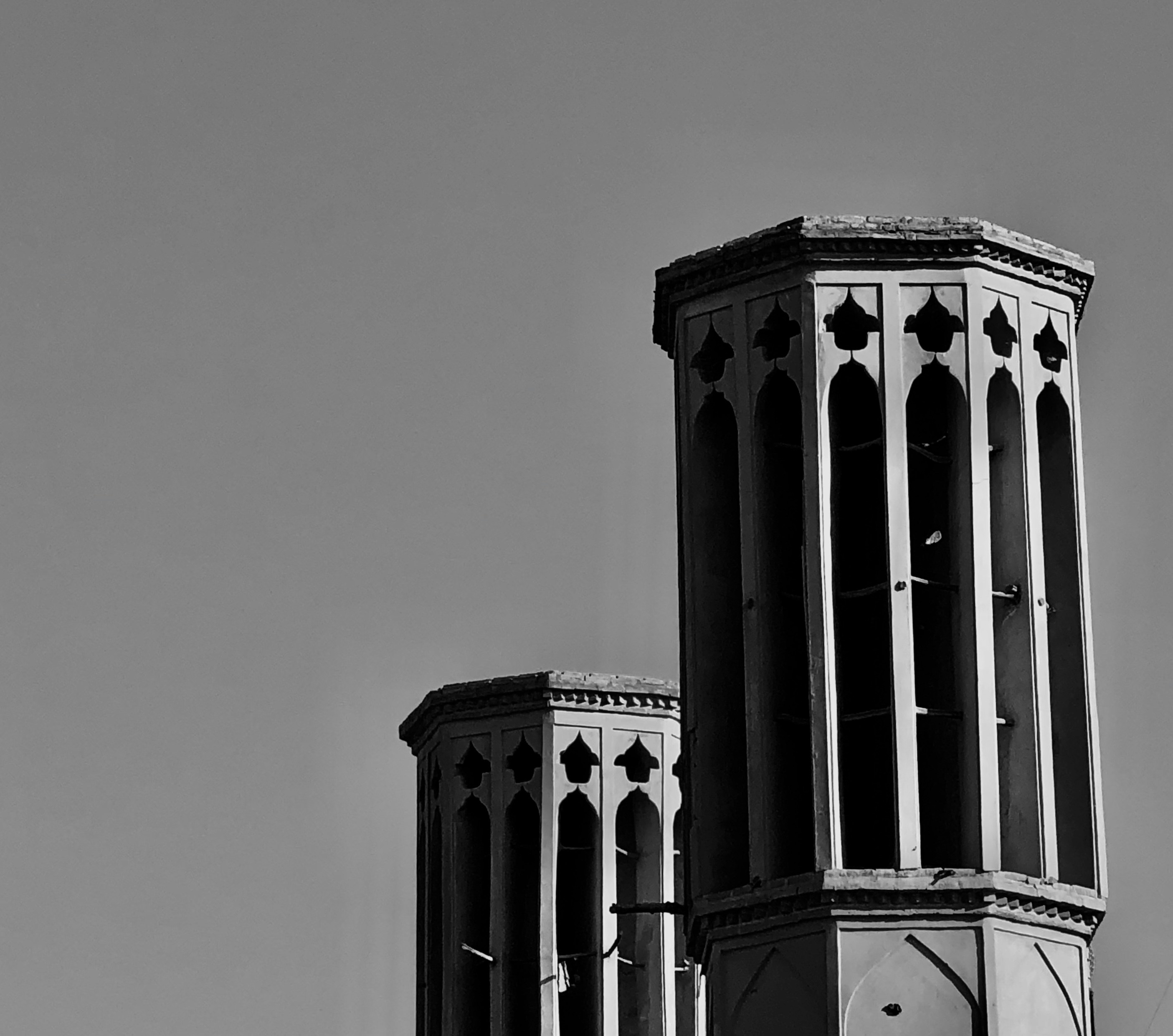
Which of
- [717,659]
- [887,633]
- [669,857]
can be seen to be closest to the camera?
[887,633]

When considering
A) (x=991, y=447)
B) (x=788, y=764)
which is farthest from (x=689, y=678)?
(x=991, y=447)

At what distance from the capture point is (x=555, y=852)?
1428 inches

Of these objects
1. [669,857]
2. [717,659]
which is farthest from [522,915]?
[717,659]

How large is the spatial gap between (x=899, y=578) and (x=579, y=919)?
41.3 ft

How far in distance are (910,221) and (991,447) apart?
1744 mm

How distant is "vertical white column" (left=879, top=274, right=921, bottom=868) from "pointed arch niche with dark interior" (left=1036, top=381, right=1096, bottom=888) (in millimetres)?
1097

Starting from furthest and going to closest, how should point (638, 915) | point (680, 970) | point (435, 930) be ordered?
1. point (680, 970)
2. point (435, 930)
3. point (638, 915)

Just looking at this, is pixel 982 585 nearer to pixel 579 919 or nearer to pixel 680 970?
pixel 579 919

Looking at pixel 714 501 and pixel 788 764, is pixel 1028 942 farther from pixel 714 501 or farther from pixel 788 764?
pixel 714 501

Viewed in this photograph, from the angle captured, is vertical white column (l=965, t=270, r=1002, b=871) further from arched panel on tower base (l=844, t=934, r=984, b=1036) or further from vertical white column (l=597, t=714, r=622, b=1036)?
vertical white column (l=597, t=714, r=622, b=1036)

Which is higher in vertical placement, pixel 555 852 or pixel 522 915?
pixel 555 852

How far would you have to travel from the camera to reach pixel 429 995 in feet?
121

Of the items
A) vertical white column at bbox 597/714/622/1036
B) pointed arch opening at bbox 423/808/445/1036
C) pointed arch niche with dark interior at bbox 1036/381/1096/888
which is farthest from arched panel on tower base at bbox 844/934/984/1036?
pointed arch opening at bbox 423/808/445/1036

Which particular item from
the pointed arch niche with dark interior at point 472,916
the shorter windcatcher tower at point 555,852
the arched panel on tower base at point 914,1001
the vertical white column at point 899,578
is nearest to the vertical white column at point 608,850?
the shorter windcatcher tower at point 555,852
